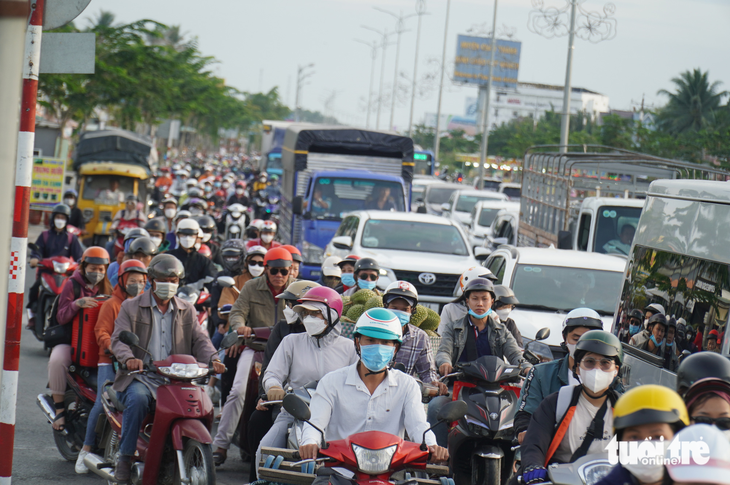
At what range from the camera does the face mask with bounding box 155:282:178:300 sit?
6625mm

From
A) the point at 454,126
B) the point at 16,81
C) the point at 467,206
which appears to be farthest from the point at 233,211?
the point at 454,126

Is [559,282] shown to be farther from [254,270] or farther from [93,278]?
[93,278]

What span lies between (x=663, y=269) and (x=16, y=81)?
16.3ft

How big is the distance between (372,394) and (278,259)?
3138 millimetres

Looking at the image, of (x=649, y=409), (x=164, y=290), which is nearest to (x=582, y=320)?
(x=649, y=409)

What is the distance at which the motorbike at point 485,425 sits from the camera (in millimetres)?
5949

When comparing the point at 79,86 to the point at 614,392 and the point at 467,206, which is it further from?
the point at 614,392

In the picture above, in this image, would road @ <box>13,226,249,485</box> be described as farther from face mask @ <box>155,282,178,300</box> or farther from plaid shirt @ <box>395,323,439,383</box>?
plaid shirt @ <box>395,323,439,383</box>

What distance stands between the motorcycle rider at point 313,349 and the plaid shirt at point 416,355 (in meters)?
0.68

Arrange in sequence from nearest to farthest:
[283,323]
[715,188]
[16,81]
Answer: [16,81] → [715,188] → [283,323]

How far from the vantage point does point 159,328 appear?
6.71m

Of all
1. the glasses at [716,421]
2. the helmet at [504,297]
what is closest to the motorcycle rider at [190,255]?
the helmet at [504,297]

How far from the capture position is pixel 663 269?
6.41m

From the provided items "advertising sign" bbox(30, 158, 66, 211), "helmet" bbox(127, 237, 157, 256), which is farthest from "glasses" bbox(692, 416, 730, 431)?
"advertising sign" bbox(30, 158, 66, 211)
